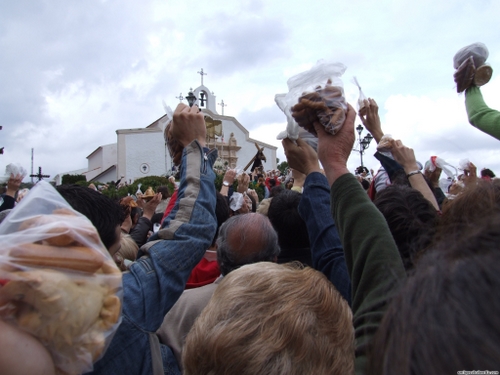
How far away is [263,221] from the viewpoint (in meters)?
2.25

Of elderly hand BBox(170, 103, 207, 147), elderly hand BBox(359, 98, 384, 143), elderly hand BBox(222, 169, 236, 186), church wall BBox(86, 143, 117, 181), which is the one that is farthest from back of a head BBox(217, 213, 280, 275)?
church wall BBox(86, 143, 117, 181)

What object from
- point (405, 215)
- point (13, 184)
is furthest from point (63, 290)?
point (13, 184)

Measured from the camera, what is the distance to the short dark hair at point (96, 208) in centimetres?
150

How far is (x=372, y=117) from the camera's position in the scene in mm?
2703

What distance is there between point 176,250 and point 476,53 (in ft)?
6.94

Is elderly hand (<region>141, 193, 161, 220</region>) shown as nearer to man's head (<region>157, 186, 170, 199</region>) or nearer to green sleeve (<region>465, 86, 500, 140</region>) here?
man's head (<region>157, 186, 170, 199</region>)

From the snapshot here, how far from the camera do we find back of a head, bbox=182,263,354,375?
3.27 ft

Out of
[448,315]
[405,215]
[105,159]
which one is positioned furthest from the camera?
[105,159]

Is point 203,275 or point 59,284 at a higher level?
point 59,284

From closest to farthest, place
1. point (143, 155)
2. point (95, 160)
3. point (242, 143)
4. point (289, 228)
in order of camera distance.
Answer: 1. point (289, 228)
2. point (143, 155)
3. point (242, 143)
4. point (95, 160)

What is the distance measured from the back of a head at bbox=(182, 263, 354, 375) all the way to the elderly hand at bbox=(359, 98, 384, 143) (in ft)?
5.80

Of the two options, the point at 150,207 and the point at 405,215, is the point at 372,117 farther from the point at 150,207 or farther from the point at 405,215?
the point at 150,207

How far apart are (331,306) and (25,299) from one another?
0.81 m

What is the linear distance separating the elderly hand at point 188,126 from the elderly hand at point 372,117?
128 cm
